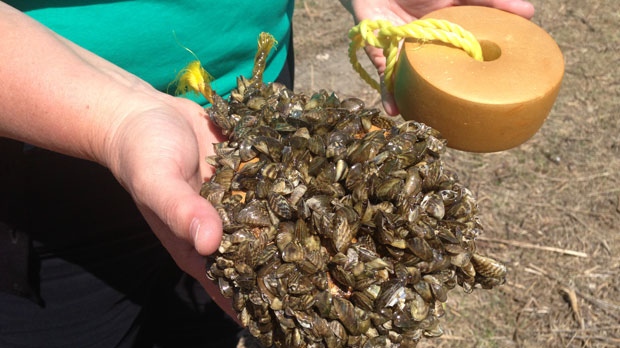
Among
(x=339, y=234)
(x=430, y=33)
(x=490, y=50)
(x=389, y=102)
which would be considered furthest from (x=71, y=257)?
(x=490, y=50)

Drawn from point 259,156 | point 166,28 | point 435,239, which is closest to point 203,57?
point 166,28

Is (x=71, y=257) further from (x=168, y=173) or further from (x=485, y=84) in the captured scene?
(x=485, y=84)

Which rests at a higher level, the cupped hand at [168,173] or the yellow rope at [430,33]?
the yellow rope at [430,33]

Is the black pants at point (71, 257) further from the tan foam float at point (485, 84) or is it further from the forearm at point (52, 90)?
the tan foam float at point (485, 84)

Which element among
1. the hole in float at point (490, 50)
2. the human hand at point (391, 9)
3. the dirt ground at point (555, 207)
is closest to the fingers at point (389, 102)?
the human hand at point (391, 9)

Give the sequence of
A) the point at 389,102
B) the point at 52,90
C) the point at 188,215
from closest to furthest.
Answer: the point at 188,215 → the point at 52,90 → the point at 389,102

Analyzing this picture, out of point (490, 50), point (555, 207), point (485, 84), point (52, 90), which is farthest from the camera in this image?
point (555, 207)
